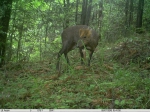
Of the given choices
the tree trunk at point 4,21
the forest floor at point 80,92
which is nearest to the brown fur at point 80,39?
the forest floor at point 80,92

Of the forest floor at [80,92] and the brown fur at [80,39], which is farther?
the brown fur at [80,39]

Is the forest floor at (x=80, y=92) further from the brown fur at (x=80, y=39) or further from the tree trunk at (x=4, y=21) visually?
the tree trunk at (x=4, y=21)

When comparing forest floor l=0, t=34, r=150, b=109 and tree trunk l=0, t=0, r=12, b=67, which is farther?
tree trunk l=0, t=0, r=12, b=67

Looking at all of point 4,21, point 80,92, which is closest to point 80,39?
point 4,21

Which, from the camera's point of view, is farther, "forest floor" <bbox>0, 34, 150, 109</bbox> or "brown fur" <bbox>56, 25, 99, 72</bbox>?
"brown fur" <bbox>56, 25, 99, 72</bbox>

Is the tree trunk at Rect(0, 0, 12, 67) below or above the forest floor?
above

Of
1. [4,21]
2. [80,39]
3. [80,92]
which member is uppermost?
[4,21]

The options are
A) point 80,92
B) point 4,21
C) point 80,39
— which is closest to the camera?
point 80,92

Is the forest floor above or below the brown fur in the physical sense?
below

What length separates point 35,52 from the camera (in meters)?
13.4

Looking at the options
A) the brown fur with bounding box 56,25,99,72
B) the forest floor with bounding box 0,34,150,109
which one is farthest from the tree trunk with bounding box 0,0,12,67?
the brown fur with bounding box 56,25,99,72

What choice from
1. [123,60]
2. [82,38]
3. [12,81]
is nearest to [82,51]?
[82,38]

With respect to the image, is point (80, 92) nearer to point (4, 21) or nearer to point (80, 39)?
point (80, 39)

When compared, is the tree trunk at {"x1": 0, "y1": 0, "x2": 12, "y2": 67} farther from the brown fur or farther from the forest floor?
the brown fur
